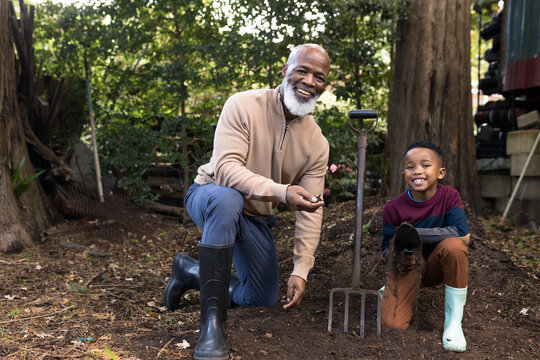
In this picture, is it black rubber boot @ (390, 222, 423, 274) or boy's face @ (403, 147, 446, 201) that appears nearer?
black rubber boot @ (390, 222, 423, 274)

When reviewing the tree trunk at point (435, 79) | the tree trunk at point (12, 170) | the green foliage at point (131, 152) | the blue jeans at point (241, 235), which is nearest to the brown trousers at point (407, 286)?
the blue jeans at point (241, 235)

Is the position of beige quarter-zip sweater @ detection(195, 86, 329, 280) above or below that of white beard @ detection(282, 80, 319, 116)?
below

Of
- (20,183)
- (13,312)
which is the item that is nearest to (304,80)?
(13,312)

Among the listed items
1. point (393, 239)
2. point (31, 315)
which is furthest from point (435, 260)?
point (31, 315)

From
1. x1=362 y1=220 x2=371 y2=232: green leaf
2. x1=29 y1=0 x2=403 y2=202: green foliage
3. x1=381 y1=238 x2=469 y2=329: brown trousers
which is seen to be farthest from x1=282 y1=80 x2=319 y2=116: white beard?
x1=29 y1=0 x2=403 y2=202: green foliage

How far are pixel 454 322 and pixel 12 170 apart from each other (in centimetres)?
373

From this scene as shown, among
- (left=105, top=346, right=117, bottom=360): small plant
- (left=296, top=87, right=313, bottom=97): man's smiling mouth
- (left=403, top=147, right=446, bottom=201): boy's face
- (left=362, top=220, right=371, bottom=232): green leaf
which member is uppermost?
(left=296, top=87, right=313, bottom=97): man's smiling mouth

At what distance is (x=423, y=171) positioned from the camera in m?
2.57

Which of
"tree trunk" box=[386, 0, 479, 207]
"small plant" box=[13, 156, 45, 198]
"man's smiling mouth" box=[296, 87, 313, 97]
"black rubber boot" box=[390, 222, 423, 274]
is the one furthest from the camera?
"tree trunk" box=[386, 0, 479, 207]

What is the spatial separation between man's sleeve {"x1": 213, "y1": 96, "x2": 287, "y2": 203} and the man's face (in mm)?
270

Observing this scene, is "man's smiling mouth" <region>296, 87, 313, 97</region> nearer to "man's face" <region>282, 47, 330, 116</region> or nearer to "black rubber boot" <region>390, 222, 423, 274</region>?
"man's face" <region>282, 47, 330, 116</region>

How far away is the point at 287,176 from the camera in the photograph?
2799 millimetres

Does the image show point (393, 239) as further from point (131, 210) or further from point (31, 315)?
point (131, 210)

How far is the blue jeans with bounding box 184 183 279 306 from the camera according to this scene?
234cm
